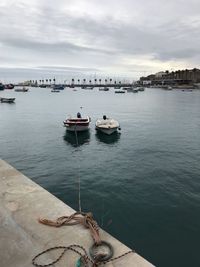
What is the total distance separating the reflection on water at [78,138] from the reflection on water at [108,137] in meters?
1.51

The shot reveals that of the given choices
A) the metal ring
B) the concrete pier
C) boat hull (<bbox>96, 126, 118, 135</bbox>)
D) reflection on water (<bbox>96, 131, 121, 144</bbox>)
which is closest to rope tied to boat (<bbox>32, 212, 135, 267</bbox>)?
the metal ring

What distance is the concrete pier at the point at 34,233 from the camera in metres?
6.65

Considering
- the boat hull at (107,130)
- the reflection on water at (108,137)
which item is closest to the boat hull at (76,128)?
the reflection on water at (108,137)

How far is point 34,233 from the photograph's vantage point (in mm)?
7742

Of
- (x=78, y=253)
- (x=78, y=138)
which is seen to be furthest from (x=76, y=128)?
(x=78, y=253)

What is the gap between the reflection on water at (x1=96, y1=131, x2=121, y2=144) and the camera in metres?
31.9

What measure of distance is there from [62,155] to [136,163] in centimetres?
785

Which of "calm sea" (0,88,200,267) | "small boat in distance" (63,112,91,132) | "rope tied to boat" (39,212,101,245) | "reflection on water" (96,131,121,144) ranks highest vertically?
"rope tied to boat" (39,212,101,245)

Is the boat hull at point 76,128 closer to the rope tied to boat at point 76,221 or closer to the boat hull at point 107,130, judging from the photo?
the boat hull at point 107,130

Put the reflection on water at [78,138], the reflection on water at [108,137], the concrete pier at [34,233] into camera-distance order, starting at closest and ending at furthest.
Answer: the concrete pier at [34,233] < the reflection on water at [78,138] < the reflection on water at [108,137]

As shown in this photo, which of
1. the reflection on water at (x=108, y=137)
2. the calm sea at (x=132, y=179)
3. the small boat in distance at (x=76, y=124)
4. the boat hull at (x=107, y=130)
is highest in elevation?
the small boat in distance at (x=76, y=124)

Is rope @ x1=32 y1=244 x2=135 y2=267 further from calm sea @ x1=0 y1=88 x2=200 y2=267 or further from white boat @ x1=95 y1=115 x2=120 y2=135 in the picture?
white boat @ x1=95 y1=115 x2=120 y2=135

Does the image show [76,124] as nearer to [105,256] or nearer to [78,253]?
[78,253]

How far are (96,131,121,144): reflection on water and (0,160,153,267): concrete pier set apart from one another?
21595mm
